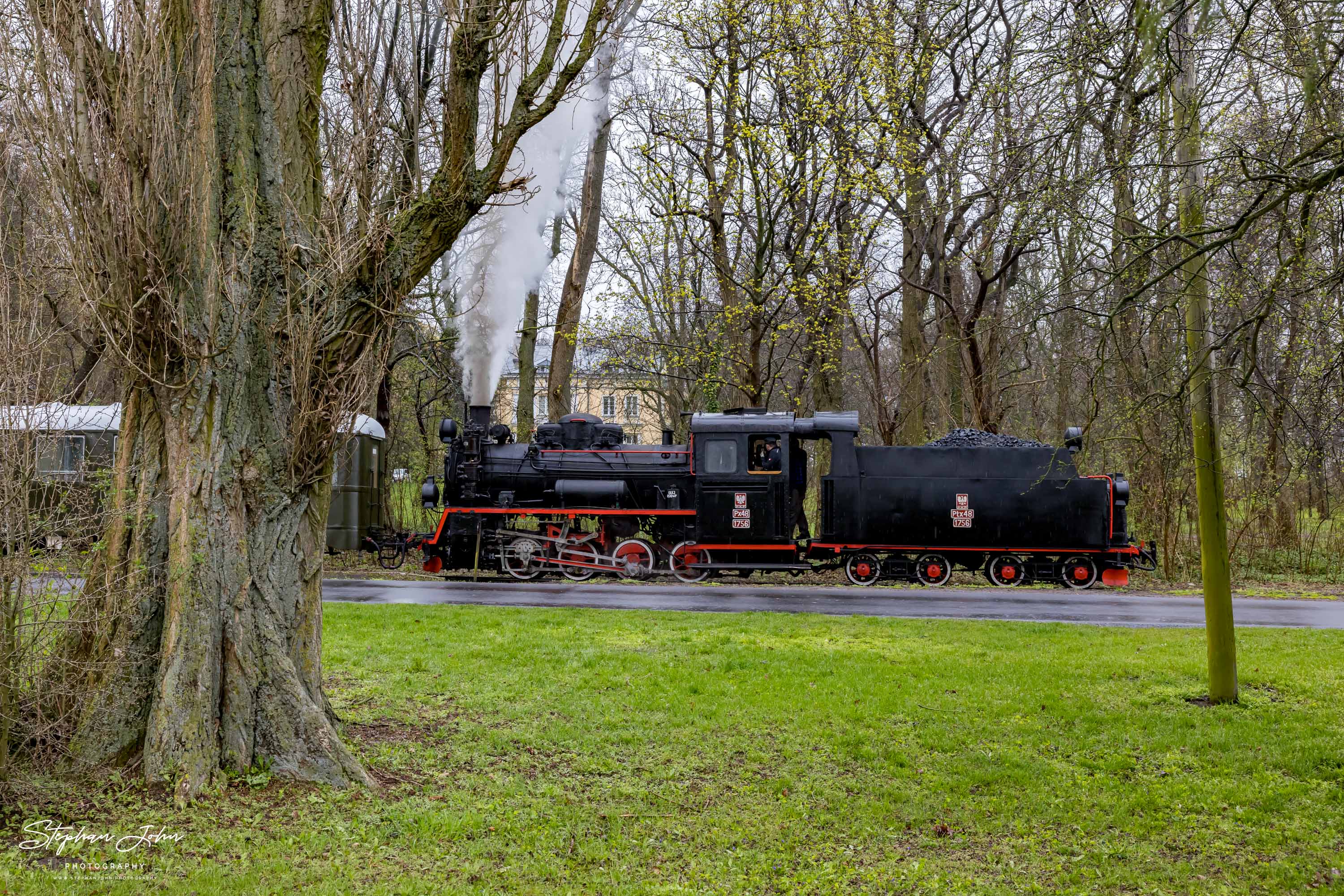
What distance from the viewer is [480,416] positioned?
18.2 meters

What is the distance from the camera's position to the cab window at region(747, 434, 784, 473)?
679 inches

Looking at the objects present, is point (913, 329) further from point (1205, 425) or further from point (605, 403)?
point (605, 403)

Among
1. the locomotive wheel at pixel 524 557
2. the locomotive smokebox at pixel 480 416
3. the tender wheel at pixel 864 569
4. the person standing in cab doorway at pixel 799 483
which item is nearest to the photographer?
the tender wheel at pixel 864 569

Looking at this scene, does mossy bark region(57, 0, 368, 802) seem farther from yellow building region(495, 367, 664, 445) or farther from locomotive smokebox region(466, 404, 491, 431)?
yellow building region(495, 367, 664, 445)

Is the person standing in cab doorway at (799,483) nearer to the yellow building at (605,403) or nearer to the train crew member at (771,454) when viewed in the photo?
the train crew member at (771,454)

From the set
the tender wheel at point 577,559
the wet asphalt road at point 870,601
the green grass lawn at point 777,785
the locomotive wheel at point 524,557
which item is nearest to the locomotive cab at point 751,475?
the wet asphalt road at point 870,601

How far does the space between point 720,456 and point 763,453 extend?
2.60 ft

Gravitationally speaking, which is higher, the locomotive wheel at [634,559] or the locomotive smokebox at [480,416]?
the locomotive smokebox at [480,416]

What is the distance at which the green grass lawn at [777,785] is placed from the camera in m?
4.47

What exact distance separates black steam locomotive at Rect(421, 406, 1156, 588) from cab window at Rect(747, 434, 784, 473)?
24 millimetres

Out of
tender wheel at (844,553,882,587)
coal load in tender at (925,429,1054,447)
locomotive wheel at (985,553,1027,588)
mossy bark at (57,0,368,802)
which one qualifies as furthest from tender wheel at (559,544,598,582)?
mossy bark at (57,0,368,802)

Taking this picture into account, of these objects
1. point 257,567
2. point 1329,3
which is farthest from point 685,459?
point 1329,3

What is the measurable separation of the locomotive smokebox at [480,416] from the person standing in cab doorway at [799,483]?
575 cm

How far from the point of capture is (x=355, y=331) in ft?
18.6
